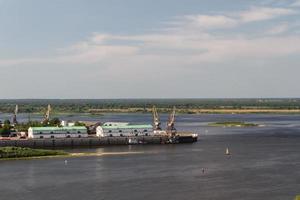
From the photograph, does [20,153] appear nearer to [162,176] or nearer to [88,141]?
[88,141]

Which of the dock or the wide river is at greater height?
the dock

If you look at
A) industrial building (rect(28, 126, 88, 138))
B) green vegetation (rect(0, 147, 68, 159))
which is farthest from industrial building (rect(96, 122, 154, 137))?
green vegetation (rect(0, 147, 68, 159))

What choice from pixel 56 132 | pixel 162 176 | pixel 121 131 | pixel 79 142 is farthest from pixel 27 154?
pixel 121 131

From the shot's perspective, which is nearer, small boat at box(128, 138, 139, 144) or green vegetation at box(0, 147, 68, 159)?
green vegetation at box(0, 147, 68, 159)

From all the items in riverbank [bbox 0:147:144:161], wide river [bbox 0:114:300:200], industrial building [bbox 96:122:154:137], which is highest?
industrial building [bbox 96:122:154:137]

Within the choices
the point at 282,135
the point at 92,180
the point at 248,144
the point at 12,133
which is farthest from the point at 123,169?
→ the point at 282,135

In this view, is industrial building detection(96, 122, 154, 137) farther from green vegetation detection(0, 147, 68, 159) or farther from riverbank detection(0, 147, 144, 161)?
green vegetation detection(0, 147, 68, 159)
